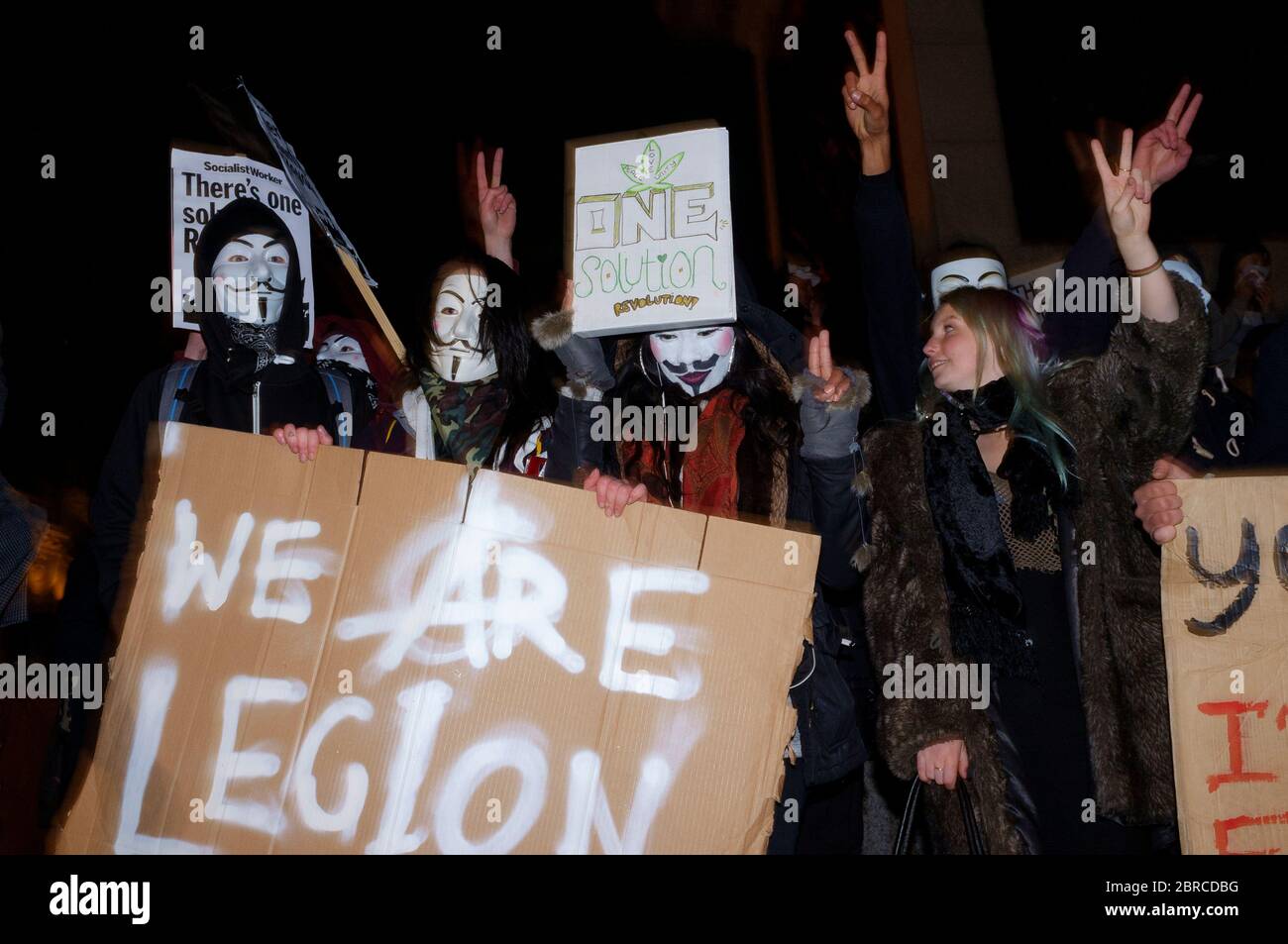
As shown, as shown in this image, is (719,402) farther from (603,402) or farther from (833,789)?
(833,789)

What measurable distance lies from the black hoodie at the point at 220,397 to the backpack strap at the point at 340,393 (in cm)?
2

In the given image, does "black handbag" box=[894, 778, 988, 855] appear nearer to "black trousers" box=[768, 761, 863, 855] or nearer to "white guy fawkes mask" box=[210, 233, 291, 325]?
"black trousers" box=[768, 761, 863, 855]

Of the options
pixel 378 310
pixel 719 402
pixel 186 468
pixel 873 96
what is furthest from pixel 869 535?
pixel 186 468

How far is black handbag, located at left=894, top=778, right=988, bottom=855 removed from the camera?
295 centimetres

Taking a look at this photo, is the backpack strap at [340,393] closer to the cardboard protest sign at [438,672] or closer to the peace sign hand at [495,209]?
the cardboard protest sign at [438,672]

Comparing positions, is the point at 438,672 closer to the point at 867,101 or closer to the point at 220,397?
the point at 220,397

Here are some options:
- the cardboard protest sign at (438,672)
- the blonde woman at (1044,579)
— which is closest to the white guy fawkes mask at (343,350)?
the cardboard protest sign at (438,672)

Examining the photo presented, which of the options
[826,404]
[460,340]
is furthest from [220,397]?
[826,404]

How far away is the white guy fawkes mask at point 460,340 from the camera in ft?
12.1

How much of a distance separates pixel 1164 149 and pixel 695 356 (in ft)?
4.90

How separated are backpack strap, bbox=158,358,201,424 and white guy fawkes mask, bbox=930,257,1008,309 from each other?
2.51 metres

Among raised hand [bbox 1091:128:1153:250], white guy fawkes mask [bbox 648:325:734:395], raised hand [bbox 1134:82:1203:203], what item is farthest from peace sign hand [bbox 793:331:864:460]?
raised hand [bbox 1134:82:1203:203]

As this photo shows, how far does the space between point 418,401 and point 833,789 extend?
1.73 meters

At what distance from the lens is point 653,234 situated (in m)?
3.13
